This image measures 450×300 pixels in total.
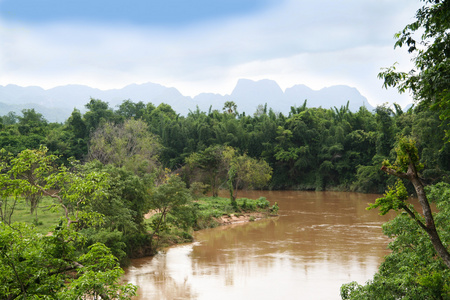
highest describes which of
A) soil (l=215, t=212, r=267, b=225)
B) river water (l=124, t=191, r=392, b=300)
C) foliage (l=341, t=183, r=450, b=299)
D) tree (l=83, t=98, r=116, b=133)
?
tree (l=83, t=98, r=116, b=133)

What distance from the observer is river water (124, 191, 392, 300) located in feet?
40.2

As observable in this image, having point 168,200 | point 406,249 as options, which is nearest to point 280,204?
point 168,200

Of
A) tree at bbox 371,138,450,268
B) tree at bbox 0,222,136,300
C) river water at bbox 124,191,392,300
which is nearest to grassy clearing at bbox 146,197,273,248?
river water at bbox 124,191,392,300

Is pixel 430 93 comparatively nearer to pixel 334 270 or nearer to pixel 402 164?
pixel 402 164

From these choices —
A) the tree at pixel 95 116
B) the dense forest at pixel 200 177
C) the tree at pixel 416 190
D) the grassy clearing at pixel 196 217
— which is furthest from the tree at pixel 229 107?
the tree at pixel 416 190

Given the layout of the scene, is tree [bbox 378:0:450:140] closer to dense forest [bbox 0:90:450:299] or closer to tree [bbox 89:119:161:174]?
dense forest [bbox 0:90:450:299]

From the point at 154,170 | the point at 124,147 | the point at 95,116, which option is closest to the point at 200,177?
the point at 154,170

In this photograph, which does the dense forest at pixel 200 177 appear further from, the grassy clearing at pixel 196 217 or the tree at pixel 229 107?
the tree at pixel 229 107

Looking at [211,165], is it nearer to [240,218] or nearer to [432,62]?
[240,218]

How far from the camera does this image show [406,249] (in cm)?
876

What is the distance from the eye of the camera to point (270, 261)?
1567 cm

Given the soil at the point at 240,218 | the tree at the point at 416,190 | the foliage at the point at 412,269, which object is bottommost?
the soil at the point at 240,218

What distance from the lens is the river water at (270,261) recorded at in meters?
12.3

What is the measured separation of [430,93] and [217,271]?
32.8 ft
